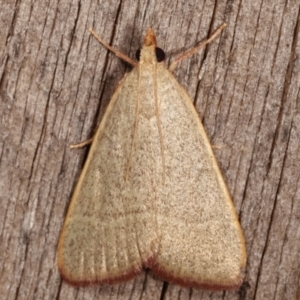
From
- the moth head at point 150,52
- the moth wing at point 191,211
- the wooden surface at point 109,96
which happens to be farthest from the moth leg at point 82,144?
the moth head at point 150,52

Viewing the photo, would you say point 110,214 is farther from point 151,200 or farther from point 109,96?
point 109,96

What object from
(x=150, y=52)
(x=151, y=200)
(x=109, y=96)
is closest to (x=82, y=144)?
(x=109, y=96)

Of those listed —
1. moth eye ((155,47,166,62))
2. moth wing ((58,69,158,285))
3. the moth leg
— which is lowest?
moth wing ((58,69,158,285))

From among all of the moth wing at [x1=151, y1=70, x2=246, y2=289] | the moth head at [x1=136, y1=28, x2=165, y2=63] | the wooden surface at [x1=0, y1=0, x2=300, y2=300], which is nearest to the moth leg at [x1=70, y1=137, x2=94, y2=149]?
the wooden surface at [x1=0, y1=0, x2=300, y2=300]

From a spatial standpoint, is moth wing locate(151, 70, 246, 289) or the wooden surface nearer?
moth wing locate(151, 70, 246, 289)

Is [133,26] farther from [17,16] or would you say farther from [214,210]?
[214,210]

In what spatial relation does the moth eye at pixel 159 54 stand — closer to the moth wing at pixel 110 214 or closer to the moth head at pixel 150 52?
the moth head at pixel 150 52

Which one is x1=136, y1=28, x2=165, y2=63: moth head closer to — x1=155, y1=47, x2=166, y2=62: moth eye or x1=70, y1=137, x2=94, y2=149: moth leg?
x1=155, y1=47, x2=166, y2=62: moth eye
